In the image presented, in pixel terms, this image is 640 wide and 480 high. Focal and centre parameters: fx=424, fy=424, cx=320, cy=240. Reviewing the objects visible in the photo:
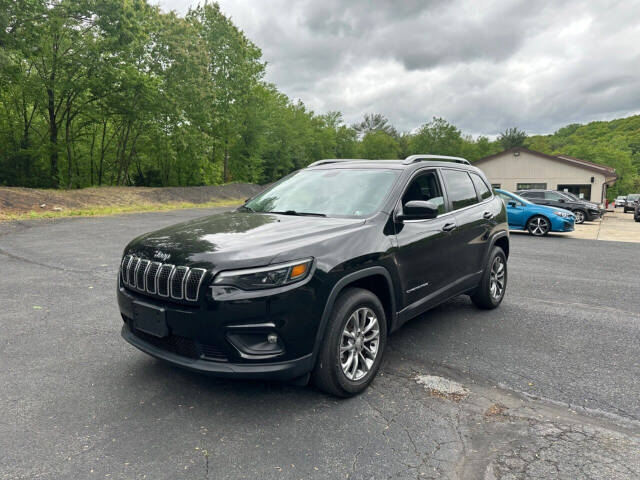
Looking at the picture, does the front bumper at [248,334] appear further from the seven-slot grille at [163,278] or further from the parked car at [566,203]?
the parked car at [566,203]

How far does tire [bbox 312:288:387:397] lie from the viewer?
2.95m

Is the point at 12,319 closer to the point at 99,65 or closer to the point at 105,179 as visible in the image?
the point at 99,65

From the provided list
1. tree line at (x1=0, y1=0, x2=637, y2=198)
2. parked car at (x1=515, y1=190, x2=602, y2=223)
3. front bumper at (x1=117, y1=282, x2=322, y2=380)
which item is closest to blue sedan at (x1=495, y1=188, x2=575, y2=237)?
parked car at (x1=515, y1=190, x2=602, y2=223)

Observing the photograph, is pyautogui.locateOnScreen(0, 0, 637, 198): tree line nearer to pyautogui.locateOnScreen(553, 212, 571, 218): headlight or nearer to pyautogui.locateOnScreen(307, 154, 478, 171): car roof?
pyautogui.locateOnScreen(307, 154, 478, 171): car roof

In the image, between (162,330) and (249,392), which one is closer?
(162,330)

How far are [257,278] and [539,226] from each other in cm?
1423

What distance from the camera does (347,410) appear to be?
9.80ft

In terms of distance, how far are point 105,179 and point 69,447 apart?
44.9m

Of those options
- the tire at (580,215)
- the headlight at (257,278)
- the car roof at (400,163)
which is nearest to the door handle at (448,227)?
the car roof at (400,163)

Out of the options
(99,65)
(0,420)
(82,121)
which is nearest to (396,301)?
(0,420)

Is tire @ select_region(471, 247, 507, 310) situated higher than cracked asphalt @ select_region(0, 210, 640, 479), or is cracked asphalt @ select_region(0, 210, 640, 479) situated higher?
tire @ select_region(471, 247, 507, 310)

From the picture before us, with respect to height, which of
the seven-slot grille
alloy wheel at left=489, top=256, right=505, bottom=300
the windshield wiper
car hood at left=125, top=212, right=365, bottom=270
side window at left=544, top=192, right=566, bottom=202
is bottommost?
alloy wheel at left=489, top=256, right=505, bottom=300

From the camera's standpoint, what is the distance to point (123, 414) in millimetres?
2885

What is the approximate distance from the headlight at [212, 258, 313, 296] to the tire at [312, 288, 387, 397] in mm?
505
